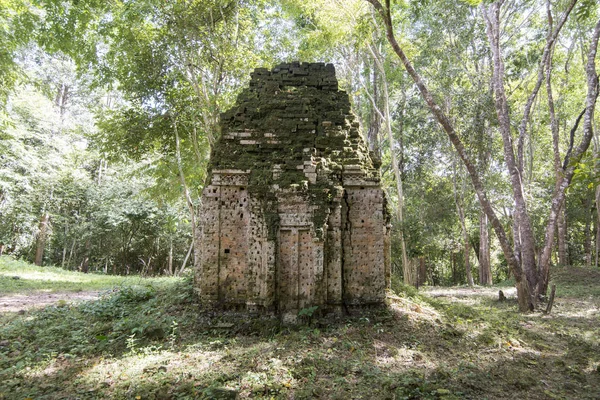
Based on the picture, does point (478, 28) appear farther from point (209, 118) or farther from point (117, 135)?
point (117, 135)

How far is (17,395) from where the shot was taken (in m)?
4.91

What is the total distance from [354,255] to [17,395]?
18.7 ft

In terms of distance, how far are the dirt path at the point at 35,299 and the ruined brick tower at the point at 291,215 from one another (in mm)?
4635

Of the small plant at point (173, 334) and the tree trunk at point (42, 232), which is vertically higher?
the tree trunk at point (42, 232)

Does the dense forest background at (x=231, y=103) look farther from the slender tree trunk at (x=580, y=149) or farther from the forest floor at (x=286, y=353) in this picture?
the forest floor at (x=286, y=353)

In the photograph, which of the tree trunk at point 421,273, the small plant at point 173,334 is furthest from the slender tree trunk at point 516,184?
the tree trunk at point 421,273

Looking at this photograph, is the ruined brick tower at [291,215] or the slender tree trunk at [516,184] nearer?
the ruined brick tower at [291,215]

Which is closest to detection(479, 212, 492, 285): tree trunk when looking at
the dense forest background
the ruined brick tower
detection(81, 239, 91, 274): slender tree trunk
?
the dense forest background

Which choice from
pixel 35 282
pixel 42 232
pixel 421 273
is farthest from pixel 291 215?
pixel 42 232

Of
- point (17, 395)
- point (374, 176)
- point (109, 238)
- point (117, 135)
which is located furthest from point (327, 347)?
point (109, 238)

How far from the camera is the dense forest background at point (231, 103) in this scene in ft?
41.7

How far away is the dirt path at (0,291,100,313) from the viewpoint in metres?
9.39

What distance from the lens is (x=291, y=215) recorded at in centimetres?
764

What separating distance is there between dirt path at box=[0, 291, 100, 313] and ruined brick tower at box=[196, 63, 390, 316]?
4.64m
